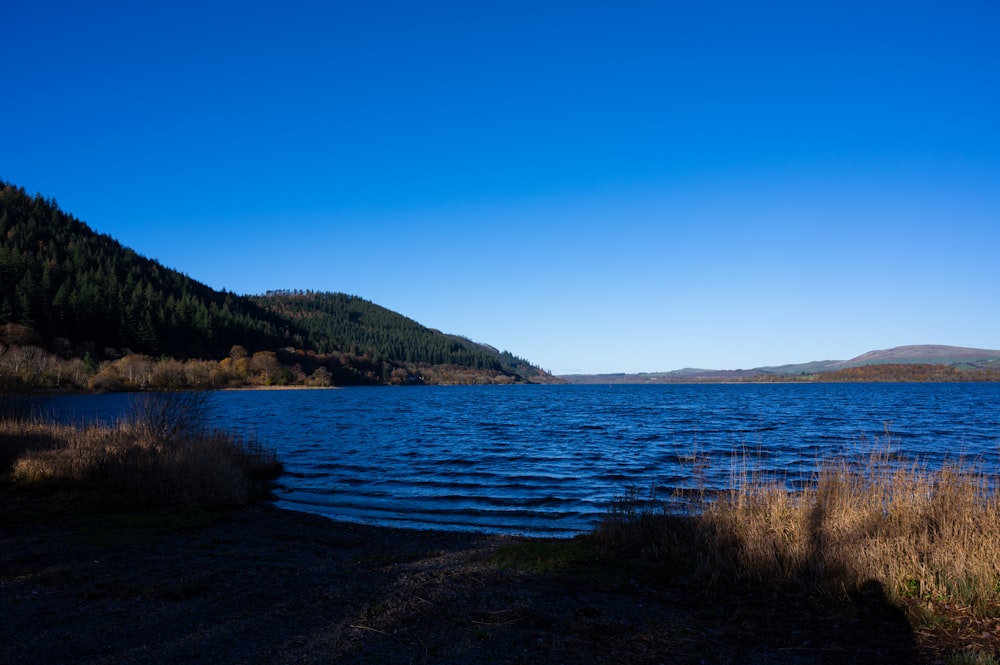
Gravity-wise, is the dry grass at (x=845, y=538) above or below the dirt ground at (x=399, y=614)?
above

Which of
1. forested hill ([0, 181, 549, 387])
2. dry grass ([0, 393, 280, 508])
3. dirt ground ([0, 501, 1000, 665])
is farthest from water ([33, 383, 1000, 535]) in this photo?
forested hill ([0, 181, 549, 387])

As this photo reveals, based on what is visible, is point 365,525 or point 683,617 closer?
point 683,617

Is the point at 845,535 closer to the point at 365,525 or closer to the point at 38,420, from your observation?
the point at 365,525

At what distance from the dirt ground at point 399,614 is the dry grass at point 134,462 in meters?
4.91

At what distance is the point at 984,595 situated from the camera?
731 centimetres

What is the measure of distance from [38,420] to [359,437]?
18.8 m

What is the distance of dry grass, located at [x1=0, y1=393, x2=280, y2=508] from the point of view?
642 inches

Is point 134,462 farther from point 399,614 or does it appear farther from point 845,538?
point 845,538

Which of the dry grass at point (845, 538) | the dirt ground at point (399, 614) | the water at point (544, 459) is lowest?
the water at point (544, 459)

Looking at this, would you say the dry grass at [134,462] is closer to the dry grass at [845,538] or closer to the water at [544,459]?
the water at [544,459]

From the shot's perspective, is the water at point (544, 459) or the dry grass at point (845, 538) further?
the water at point (544, 459)

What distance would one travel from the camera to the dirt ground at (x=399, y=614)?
20.8ft

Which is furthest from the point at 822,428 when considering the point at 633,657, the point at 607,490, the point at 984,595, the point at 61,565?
the point at 61,565

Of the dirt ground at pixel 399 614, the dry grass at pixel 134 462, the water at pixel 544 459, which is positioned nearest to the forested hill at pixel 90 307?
the water at pixel 544 459
